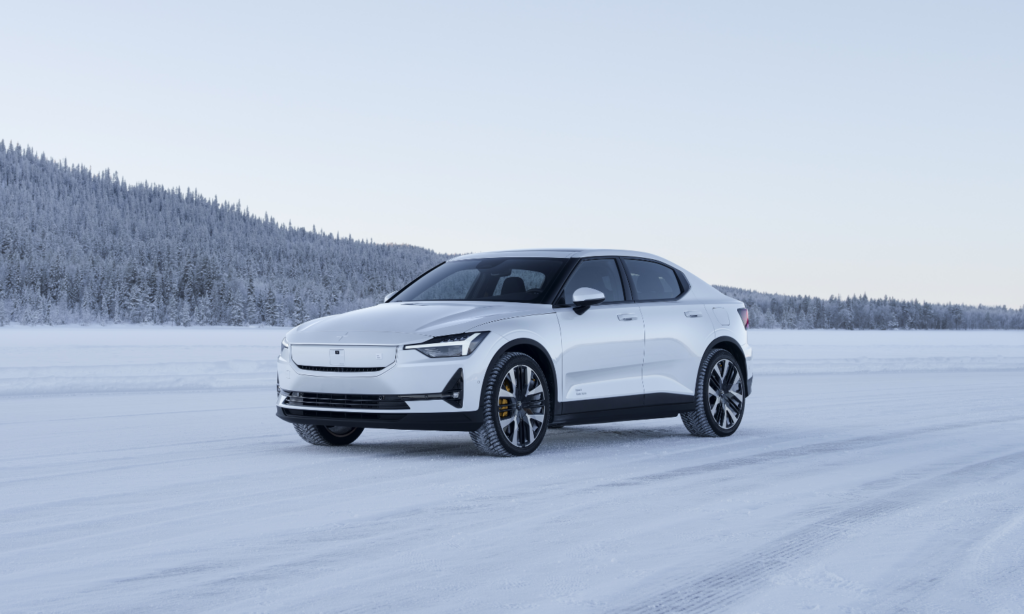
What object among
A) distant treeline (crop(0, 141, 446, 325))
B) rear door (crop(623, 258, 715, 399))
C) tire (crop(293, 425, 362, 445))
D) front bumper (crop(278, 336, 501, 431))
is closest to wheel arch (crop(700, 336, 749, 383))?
rear door (crop(623, 258, 715, 399))

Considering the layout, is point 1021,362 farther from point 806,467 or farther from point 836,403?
point 806,467

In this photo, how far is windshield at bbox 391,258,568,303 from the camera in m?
9.98

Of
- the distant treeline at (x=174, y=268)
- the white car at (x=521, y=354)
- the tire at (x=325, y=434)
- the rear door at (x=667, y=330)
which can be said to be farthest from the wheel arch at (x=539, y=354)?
the distant treeline at (x=174, y=268)

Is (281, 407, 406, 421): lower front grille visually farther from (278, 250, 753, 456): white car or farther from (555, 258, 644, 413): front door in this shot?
(555, 258, 644, 413): front door

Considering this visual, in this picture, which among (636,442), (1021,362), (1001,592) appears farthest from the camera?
(1021,362)

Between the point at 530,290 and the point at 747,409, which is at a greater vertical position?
the point at 530,290

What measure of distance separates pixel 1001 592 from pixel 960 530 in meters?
1.53

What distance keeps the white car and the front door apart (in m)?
0.01

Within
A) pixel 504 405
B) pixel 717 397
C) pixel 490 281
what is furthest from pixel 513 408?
pixel 717 397

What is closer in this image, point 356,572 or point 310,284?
point 356,572

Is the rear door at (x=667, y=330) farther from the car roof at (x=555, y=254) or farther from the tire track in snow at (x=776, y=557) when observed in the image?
the tire track in snow at (x=776, y=557)

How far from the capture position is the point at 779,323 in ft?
648

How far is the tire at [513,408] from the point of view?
8.98m

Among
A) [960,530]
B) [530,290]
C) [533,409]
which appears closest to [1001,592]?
[960,530]
